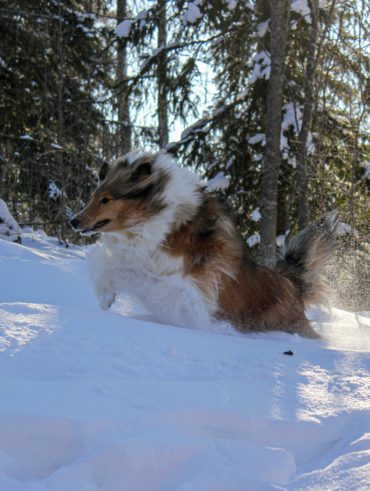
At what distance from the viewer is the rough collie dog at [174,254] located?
15.1ft

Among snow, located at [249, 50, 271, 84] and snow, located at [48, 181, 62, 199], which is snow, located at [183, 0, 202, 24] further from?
snow, located at [48, 181, 62, 199]

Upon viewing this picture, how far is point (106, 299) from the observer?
4.73 meters

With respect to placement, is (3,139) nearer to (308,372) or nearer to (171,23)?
(171,23)

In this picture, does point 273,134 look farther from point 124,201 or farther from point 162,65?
point 124,201

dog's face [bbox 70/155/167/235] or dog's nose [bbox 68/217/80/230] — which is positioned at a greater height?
dog's face [bbox 70/155/167/235]

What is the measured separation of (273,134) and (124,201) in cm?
499

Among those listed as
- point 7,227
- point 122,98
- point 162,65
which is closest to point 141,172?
point 7,227

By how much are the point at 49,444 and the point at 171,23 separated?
10531 mm

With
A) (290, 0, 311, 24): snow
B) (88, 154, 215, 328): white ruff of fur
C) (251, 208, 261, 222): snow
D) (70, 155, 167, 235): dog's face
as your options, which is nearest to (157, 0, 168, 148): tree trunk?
(290, 0, 311, 24): snow

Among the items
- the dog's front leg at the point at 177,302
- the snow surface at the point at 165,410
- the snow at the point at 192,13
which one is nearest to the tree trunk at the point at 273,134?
the snow at the point at 192,13

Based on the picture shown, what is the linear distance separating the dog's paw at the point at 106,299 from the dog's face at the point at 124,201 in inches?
19.6

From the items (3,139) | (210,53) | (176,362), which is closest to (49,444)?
(176,362)

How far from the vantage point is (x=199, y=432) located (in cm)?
207

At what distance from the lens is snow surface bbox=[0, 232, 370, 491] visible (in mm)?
1772
